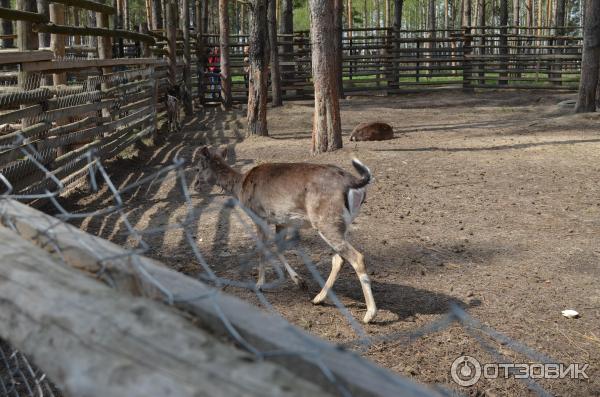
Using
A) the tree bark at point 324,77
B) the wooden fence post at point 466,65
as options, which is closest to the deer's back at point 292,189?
the tree bark at point 324,77

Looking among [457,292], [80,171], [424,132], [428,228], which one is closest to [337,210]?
[457,292]

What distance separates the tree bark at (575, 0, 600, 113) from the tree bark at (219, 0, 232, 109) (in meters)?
8.91

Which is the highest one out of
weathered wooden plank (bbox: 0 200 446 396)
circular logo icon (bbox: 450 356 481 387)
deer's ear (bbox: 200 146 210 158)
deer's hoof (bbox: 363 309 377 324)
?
weathered wooden plank (bbox: 0 200 446 396)

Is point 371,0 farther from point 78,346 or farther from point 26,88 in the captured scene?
point 78,346

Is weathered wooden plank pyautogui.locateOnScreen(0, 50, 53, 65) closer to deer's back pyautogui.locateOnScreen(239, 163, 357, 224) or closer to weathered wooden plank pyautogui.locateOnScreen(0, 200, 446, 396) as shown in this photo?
deer's back pyautogui.locateOnScreen(239, 163, 357, 224)

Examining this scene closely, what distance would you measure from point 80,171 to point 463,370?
6297mm

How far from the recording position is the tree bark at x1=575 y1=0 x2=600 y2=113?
45.4ft

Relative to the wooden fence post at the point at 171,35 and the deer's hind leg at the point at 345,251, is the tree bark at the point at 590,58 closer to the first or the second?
the wooden fence post at the point at 171,35

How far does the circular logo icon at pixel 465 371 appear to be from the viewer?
3.86 m

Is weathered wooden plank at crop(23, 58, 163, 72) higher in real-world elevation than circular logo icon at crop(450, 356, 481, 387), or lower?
higher

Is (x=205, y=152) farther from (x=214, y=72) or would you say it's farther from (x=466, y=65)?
(x=466, y=65)

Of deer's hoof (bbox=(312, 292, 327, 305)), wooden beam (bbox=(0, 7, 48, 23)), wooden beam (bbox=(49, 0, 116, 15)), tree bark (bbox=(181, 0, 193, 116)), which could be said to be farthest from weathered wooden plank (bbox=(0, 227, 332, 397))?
tree bark (bbox=(181, 0, 193, 116))

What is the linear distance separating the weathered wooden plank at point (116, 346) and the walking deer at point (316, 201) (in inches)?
125

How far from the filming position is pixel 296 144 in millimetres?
12477
